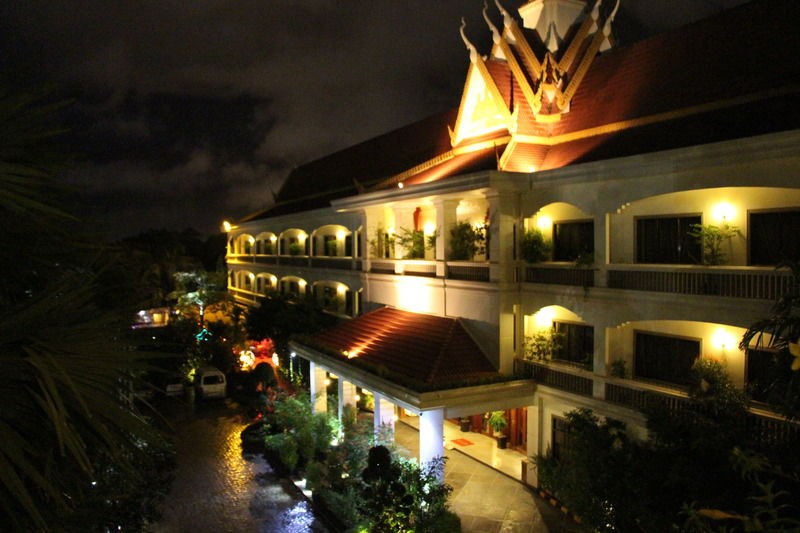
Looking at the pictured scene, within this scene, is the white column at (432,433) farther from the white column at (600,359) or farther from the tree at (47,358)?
the tree at (47,358)

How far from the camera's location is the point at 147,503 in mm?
10070

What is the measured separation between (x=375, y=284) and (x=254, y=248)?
762 inches

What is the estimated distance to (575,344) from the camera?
1705 cm

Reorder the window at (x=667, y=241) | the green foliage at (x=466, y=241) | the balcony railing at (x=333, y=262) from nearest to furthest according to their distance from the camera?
the window at (x=667, y=241) < the green foliage at (x=466, y=241) < the balcony railing at (x=333, y=262)

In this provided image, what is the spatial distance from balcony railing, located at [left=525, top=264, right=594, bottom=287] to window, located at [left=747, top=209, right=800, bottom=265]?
383 centimetres

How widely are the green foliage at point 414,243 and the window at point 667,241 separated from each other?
26.6 ft

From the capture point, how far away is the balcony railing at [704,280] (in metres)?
11.8

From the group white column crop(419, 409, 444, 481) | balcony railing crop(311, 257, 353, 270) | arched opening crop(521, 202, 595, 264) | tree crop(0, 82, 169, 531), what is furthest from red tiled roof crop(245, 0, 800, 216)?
tree crop(0, 82, 169, 531)

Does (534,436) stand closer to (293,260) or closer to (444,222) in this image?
(444,222)

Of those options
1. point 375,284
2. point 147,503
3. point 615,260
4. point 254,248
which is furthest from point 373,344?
point 254,248

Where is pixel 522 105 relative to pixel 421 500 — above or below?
above

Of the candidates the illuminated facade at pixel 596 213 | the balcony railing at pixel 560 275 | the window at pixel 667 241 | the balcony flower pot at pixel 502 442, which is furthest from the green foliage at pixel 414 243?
the window at pixel 667 241

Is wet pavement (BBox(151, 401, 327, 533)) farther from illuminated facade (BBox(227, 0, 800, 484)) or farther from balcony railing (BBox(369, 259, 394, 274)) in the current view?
balcony railing (BBox(369, 259, 394, 274))

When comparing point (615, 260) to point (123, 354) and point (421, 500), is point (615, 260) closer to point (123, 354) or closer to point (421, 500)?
point (421, 500)
